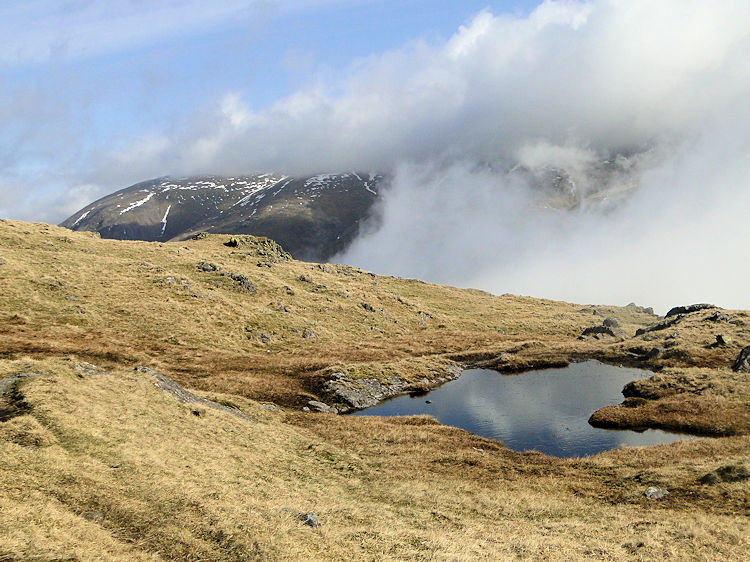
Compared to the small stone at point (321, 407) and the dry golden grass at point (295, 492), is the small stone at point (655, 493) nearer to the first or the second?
the dry golden grass at point (295, 492)

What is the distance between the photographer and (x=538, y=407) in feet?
182

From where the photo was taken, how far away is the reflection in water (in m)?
43.0

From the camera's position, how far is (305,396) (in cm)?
5072

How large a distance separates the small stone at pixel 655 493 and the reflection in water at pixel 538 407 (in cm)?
1252

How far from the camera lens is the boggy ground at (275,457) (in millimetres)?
17484

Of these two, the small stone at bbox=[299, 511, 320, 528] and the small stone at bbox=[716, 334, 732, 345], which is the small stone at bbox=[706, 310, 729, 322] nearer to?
the small stone at bbox=[716, 334, 732, 345]

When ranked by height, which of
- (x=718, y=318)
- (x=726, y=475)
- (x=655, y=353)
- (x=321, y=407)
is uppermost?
(x=718, y=318)

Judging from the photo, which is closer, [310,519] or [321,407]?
[310,519]

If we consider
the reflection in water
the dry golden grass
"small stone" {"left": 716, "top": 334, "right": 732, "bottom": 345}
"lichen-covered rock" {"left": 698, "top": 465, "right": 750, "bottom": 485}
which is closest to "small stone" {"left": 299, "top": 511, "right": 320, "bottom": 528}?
the dry golden grass

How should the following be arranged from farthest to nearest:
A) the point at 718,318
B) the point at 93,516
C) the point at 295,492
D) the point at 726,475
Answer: the point at 718,318
the point at 726,475
the point at 295,492
the point at 93,516

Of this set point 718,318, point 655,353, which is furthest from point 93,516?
point 718,318

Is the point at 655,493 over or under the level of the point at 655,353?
under

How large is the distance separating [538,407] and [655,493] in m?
29.1

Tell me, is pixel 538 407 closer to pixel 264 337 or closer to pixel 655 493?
pixel 655 493
